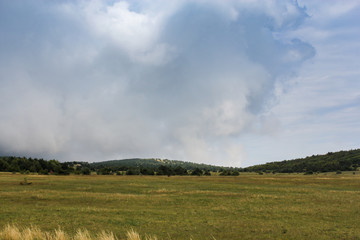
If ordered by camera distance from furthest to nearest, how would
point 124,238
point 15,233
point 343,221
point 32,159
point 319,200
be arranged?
point 32,159 < point 319,200 < point 343,221 < point 124,238 < point 15,233

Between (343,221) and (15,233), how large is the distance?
2730cm

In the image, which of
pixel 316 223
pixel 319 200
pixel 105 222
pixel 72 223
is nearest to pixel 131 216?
pixel 105 222

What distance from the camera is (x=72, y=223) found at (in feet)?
76.8

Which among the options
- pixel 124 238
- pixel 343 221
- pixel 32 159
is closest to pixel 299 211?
pixel 343 221

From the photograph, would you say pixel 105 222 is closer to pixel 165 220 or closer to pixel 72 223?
pixel 72 223

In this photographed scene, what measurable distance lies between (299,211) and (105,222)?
850 inches

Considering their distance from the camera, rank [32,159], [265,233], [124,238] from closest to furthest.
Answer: [124,238], [265,233], [32,159]

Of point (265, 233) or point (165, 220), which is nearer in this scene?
point (265, 233)

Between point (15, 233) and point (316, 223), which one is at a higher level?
point (15, 233)

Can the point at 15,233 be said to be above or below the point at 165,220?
above

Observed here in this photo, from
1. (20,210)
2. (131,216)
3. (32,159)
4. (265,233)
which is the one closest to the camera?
(265,233)

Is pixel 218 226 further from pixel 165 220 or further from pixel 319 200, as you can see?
pixel 319 200

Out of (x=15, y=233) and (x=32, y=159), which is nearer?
(x=15, y=233)

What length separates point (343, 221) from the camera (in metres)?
25.2
